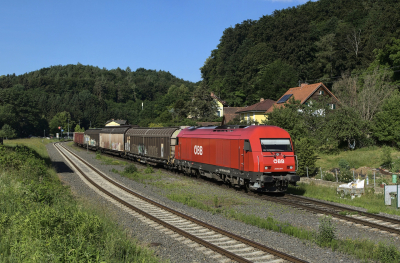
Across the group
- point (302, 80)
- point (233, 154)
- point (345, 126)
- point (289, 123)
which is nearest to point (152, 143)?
point (289, 123)

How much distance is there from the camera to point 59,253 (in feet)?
20.1

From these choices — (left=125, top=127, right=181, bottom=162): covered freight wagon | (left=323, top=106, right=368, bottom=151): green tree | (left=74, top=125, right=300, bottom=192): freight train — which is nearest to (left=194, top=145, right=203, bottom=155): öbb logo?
(left=74, top=125, right=300, bottom=192): freight train

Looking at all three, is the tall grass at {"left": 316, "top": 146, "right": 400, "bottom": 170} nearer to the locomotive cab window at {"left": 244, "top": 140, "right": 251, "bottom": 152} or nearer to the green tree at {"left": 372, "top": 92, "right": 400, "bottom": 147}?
the green tree at {"left": 372, "top": 92, "right": 400, "bottom": 147}

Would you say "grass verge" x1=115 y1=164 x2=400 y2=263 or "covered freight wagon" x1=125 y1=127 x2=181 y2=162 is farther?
"covered freight wagon" x1=125 y1=127 x2=181 y2=162

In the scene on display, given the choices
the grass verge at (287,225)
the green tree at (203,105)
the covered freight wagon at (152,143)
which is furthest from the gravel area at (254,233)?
the green tree at (203,105)

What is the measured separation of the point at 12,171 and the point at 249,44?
293 ft

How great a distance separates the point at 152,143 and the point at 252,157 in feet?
53.4

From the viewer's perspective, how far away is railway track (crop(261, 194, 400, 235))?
11.4 meters

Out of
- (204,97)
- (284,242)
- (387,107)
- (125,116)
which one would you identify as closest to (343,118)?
(387,107)

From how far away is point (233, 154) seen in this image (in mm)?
18438

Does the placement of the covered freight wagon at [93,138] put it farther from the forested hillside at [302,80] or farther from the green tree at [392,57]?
the green tree at [392,57]

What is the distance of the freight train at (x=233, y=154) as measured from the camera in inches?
654

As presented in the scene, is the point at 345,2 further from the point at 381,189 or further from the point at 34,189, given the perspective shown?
the point at 34,189

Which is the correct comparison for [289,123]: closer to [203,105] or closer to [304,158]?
[304,158]
